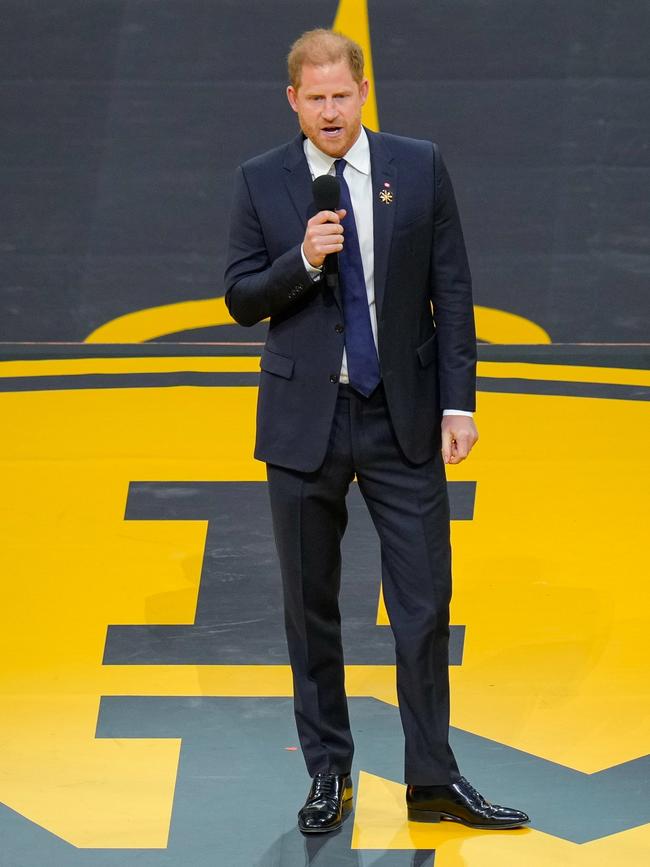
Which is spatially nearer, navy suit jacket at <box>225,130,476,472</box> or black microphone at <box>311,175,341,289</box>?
black microphone at <box>311,175,341,289</box>

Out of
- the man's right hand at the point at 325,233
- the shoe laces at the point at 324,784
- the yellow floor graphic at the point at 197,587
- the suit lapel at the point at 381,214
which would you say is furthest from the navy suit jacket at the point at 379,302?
the yellow floor graphic at the point at 197,587

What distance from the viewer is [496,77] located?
7.15 meters

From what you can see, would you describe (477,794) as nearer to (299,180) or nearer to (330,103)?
(299,180)

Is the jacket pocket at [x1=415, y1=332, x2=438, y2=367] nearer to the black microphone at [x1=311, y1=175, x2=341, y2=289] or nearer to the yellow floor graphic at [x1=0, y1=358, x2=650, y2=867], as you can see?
the black microphone at [x1=311, y1=175, x2=341, y2=289]

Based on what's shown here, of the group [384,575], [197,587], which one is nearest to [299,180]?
[384,575]

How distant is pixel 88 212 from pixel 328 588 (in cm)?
456

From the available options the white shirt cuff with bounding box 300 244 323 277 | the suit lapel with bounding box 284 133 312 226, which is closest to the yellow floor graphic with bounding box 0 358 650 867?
the white shirt cuff with bounding box 300 244 323 277

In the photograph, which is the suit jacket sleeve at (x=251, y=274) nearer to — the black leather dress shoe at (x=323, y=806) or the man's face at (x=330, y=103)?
the man's face at (x=330, y=103)

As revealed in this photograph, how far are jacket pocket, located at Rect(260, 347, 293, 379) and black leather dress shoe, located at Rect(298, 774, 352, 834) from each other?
864 millimetres

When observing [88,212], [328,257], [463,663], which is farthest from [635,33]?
[328,257]

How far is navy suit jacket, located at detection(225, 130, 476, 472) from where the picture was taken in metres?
2.82

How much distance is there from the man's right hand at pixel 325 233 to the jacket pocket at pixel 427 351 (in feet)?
1.11

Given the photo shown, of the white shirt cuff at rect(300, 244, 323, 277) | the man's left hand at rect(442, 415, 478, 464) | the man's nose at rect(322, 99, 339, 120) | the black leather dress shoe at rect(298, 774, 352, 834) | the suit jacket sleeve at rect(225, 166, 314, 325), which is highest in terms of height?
the man's nose at rect(322, 99, 339, 120)

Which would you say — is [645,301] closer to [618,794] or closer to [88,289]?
[88,289]
